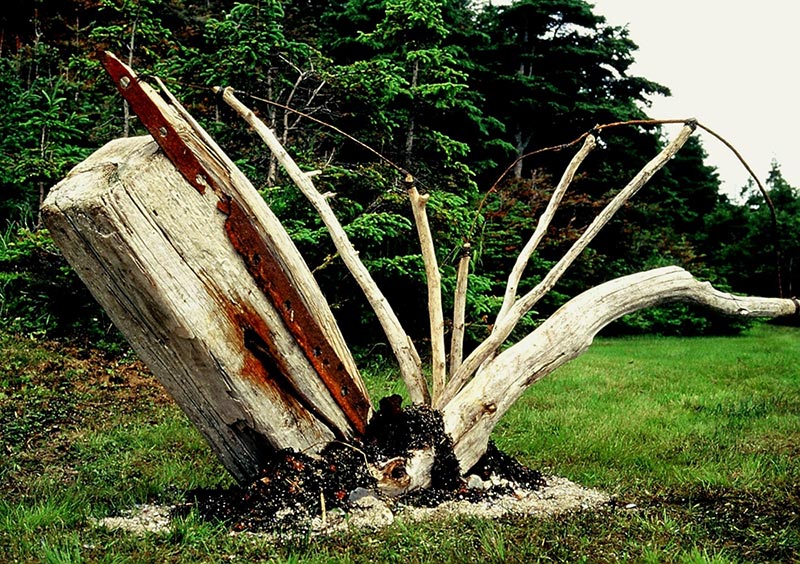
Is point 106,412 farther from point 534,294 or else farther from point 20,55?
point 20,55

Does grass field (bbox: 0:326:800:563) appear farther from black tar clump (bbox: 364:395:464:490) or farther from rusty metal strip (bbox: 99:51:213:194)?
rusty metal strip (bbox: 99:51:213:194)

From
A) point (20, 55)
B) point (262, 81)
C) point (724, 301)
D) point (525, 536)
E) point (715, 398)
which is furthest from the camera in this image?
point (20, 55)

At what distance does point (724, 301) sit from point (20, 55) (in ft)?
33.7

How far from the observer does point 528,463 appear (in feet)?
15.2

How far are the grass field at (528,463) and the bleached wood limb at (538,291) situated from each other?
3.08ft

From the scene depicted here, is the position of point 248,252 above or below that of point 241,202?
below

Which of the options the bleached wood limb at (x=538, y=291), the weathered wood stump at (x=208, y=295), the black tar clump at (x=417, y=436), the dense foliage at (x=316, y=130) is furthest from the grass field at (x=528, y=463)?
the dense foliage at (x=316, y=130)

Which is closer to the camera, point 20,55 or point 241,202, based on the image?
point 241,202

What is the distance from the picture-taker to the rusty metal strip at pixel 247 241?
293cm

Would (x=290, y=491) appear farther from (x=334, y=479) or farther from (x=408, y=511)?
(x=408, y=511)

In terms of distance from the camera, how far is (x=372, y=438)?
346cm

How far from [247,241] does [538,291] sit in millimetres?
1786

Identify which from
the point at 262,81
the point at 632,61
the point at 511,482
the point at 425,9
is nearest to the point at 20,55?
the point at 262,81

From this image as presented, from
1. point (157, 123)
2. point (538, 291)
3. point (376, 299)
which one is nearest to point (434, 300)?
point (376, 299)
